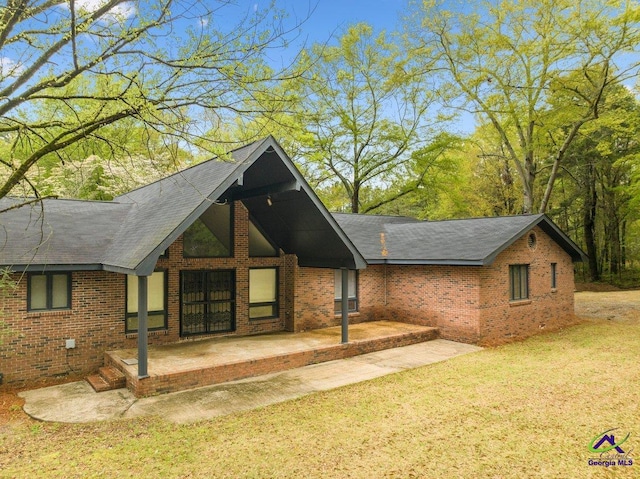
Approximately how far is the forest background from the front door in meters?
3.80

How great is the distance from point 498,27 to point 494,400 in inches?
783

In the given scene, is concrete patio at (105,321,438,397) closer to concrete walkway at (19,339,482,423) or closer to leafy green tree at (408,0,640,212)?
concrete walkway at (19,339,482,423)

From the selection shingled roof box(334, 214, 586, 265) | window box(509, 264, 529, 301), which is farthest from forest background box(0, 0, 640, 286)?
window box(509, 264, 529, 301)

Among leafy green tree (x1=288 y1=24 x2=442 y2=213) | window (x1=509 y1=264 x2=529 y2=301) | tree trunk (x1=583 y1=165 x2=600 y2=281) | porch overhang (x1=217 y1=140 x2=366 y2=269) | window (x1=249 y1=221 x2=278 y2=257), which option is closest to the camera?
porch overhang (x1=217 y1=140 x2=366 y2=269)

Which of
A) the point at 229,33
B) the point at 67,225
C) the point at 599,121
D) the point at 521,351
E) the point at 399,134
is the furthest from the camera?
the point at 399,134

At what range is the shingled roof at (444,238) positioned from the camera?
42.4 feet

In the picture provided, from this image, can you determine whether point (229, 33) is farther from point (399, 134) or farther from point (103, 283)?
point (399, 134)

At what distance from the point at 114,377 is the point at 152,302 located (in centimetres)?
251

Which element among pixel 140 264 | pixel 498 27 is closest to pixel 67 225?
pixel 140 264

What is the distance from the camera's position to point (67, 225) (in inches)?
429

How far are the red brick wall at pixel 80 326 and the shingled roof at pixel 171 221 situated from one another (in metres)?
0.72

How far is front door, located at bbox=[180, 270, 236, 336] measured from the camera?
37.6ft

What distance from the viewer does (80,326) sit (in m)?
9.80

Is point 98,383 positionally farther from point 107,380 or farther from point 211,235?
point 211,235
